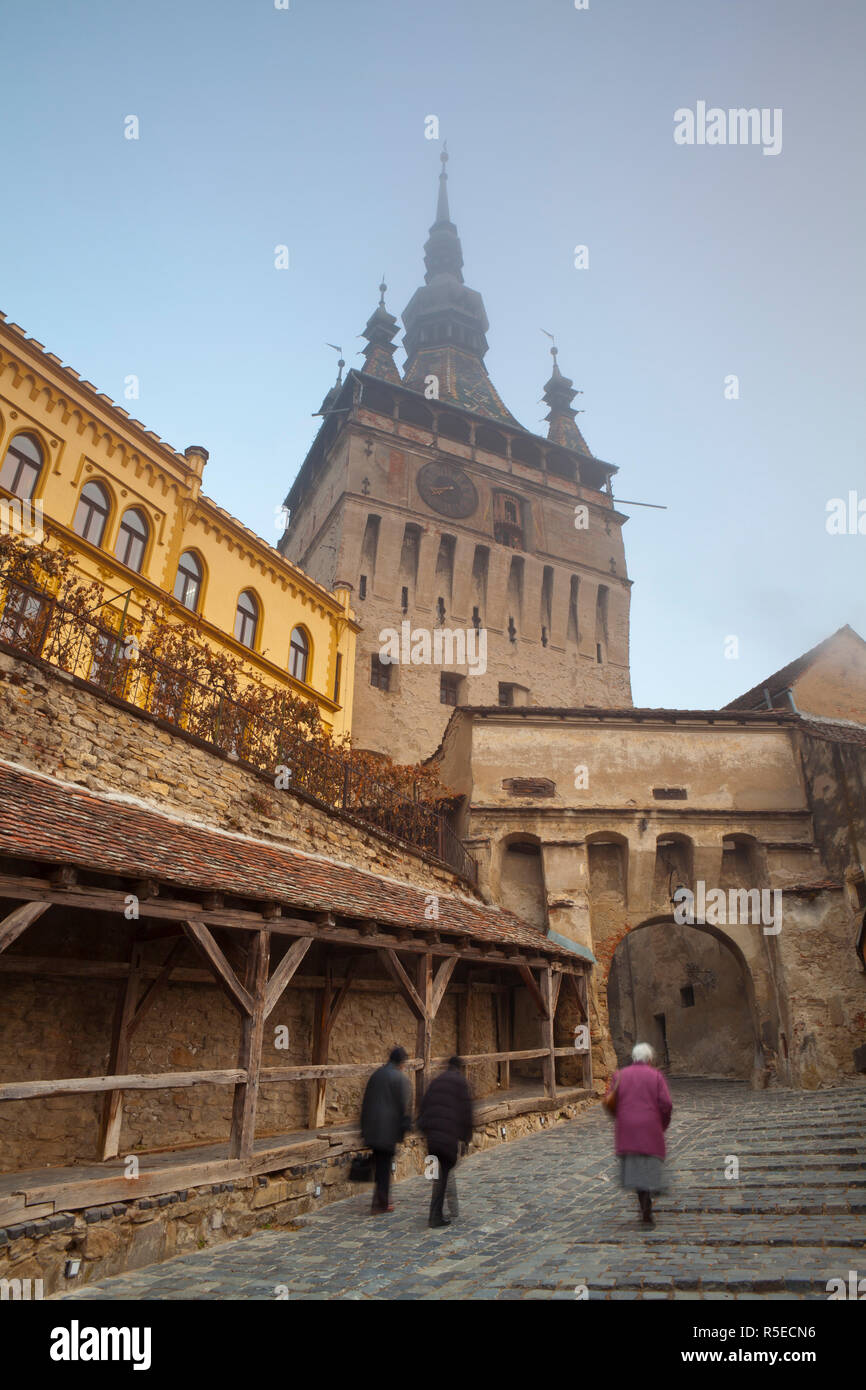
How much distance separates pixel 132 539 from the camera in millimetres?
17266

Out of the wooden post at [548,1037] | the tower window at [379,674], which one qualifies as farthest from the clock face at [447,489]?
the wooden post at [548,1037]

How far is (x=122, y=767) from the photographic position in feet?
32.0

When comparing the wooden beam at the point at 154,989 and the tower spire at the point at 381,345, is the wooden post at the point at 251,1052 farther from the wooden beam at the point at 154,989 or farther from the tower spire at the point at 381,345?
the tower spire at the point at 381,345

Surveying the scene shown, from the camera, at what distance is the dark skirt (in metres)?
5.89

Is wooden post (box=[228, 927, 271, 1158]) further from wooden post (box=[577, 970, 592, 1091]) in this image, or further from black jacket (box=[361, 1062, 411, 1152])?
wooden post (box=[577, 970, 592, 1091])

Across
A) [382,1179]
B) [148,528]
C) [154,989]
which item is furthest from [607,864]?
[148,528]

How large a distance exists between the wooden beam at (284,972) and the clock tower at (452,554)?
19.5 metres

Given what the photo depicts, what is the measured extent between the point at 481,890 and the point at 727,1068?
861cm

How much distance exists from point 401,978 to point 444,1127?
3.10 metres

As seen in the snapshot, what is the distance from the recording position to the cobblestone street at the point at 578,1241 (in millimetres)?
4695

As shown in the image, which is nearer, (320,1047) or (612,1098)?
(612,1098)

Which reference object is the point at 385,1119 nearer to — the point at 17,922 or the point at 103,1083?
the point at 103,1083

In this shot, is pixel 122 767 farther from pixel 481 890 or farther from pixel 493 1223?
→ pixel 481 890
